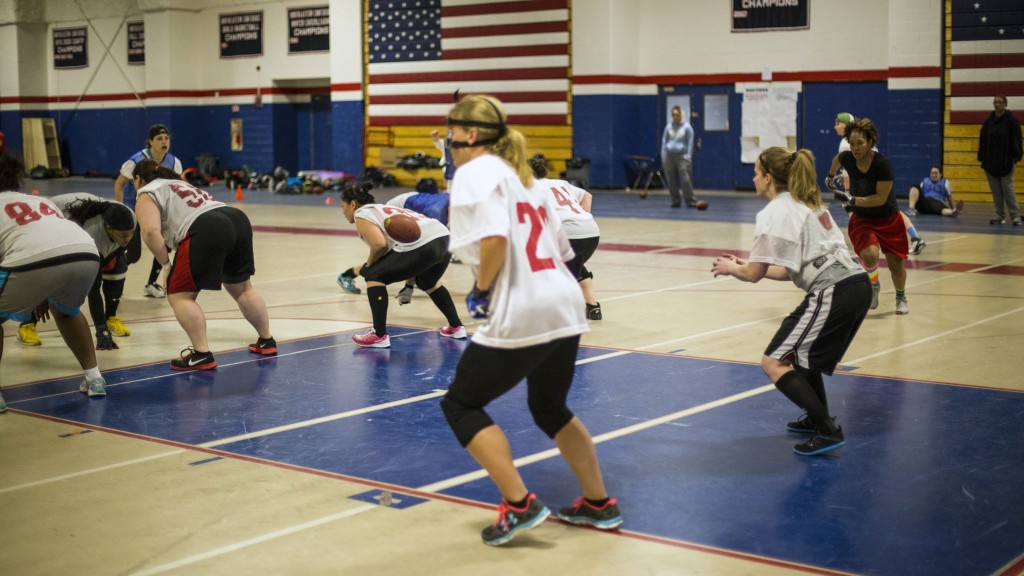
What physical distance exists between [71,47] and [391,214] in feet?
111

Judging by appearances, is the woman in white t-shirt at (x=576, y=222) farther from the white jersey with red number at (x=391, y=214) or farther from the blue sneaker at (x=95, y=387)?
the blue sneaker at (x=95, y=387)

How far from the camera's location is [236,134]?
3556 centimetres

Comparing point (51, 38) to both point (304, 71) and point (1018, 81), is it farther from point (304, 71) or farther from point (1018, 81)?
point (1018, 81)

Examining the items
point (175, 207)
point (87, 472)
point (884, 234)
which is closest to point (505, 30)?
point (884, 234)

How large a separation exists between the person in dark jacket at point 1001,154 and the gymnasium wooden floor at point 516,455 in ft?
28.1

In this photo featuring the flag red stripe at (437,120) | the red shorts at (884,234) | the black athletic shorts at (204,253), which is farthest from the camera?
the flag red stripe at (437,120)

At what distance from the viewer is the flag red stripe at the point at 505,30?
28.0 m

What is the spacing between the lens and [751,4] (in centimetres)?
2600

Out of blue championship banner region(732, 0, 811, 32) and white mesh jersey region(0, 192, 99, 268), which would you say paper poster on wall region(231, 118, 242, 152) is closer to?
blue championship banner region(732, 0, 811, 32)

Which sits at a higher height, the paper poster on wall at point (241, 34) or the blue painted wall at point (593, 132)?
the paper poster on wall at point (241, 34)

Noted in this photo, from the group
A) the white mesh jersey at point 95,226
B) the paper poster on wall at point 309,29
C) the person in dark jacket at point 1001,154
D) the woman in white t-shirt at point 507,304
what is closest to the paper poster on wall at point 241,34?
the paper poster on wall at point 309,29

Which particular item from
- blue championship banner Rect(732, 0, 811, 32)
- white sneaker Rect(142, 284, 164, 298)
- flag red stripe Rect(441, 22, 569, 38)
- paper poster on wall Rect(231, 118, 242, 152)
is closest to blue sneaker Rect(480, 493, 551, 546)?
white sneaker Rect(142, 284, 164, 298)

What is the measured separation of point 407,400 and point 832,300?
9.20 ft

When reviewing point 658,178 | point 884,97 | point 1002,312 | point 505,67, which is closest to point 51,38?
point 505,67
